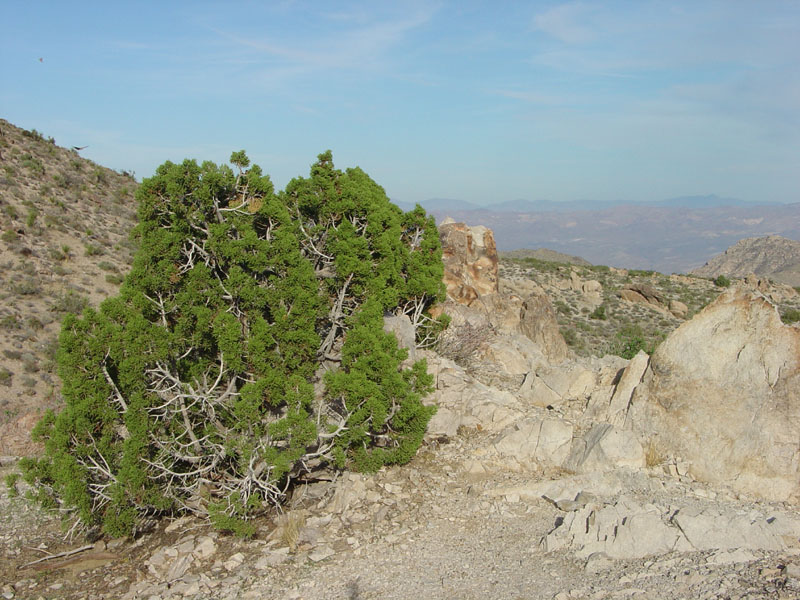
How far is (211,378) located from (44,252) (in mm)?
17813

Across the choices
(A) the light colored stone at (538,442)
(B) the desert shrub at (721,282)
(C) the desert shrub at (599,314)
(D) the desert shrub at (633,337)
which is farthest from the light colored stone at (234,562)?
(B) the desert shrub at (721,282)

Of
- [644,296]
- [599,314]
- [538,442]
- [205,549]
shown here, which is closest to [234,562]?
[205,549]

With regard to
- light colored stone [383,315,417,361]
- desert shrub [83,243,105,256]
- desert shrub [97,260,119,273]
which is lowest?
light colored stone [383,315,417,361]

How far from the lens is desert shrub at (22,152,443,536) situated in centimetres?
709

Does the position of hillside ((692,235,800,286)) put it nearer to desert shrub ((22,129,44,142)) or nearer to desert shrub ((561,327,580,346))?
desert shrub ((561,327,580,346))

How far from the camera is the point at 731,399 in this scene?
292 inches

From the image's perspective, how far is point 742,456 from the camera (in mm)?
7137

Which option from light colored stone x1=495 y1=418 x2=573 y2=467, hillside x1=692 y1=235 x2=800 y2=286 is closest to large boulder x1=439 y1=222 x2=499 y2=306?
light colored stone x1=495 y1=418 x2=573 y2=467

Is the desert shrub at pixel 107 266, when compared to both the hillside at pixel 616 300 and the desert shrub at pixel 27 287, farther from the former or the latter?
the hillside at pixel 616 300

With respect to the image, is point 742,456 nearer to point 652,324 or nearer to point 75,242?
point 652,324

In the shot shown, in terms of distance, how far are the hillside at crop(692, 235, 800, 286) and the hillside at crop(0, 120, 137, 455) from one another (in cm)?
5829

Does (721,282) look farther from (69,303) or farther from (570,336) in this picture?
(69,303)

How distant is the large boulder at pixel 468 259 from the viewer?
16.1 meters

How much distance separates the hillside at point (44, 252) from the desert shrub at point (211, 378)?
539cm
